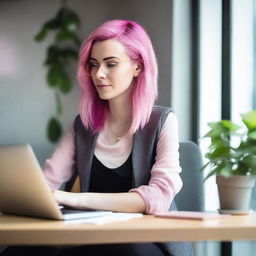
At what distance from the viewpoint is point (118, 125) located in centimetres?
193

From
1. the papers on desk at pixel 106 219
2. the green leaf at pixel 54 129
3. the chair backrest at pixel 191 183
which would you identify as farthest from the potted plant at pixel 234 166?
the green leaf at pixel 54 129

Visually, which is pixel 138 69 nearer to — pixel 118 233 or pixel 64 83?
pixel 118 233

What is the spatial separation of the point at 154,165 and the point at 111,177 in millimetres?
175

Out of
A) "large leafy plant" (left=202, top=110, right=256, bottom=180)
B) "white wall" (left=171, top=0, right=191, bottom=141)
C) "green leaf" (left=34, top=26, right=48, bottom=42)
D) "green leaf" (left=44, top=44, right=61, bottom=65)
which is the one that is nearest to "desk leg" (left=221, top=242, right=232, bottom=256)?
"white wall" (left=171, top=0, right=191, bottom=141)

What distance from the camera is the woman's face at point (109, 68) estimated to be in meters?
1.83

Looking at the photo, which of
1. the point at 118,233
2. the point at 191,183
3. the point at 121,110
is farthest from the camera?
the point at 191,183

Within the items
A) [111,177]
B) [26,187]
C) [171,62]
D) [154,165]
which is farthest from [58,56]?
[26,187]

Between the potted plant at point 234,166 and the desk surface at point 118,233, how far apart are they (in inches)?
17.3

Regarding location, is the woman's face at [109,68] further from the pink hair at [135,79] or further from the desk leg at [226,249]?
the desk leg at [226,249]

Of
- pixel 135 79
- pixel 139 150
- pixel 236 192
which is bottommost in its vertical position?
pixel 236 192

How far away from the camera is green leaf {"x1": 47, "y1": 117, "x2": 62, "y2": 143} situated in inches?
145

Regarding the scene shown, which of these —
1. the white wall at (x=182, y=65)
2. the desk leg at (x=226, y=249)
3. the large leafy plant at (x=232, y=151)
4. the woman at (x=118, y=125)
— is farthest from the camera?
the white wall at (x=182, y=65)

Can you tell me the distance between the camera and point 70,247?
5.30 feet

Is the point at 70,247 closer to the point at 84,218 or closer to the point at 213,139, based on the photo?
the point at 84,218
